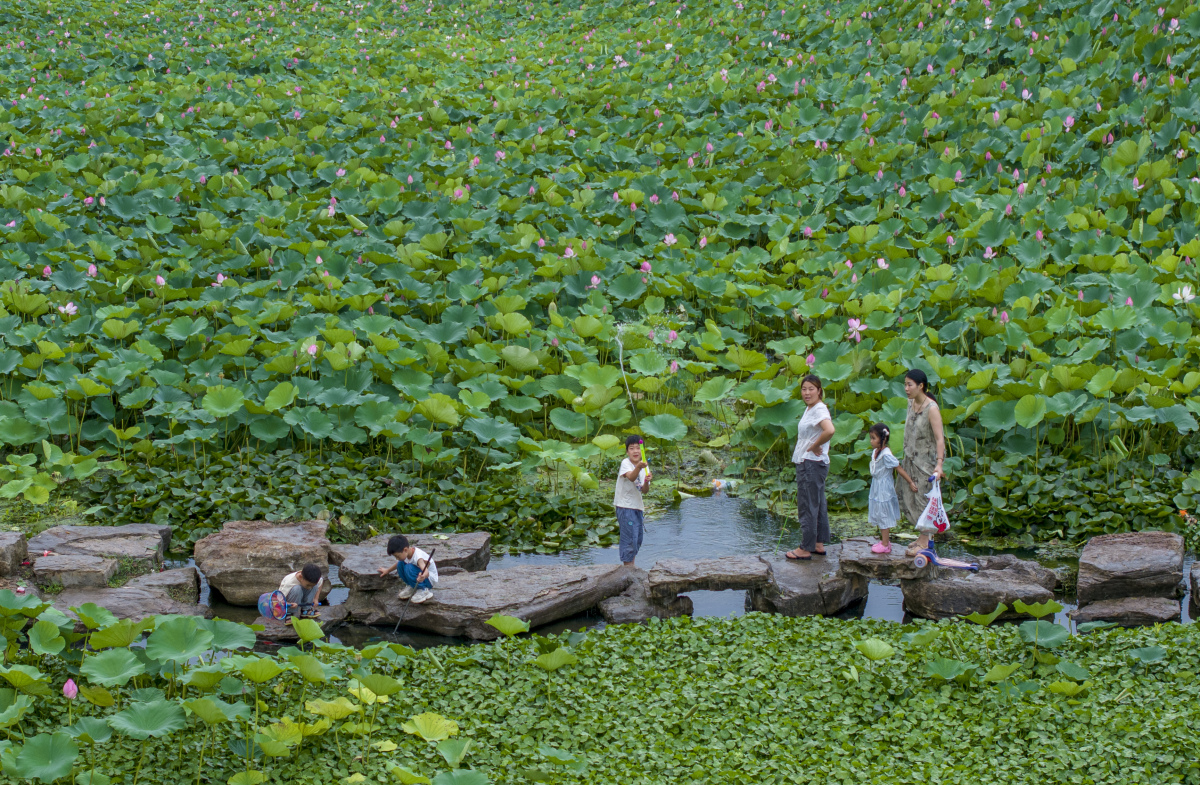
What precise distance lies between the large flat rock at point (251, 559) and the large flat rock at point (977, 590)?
3711 mm

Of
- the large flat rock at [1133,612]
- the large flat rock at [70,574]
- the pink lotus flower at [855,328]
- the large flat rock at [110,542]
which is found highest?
the pink lotus flower at [855,328]

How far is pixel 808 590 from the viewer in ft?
20.6

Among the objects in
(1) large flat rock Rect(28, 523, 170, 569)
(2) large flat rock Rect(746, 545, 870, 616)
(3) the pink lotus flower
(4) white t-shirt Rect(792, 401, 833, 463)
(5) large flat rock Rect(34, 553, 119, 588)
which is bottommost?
(2) large flat rock Rect(746, 545, 870, 616)

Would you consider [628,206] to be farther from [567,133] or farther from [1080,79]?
[1080,79]

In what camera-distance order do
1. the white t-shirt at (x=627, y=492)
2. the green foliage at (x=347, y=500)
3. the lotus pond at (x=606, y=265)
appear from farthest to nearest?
the lotus pond at (x=606, y=265) → the green foliage at (x=347, y=500) → the white t-shirt at (x=627, y=492)

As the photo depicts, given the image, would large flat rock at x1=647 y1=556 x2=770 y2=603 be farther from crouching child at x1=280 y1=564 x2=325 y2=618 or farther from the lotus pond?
crouching child at x1=280 y1=564 x2=325 y2=618

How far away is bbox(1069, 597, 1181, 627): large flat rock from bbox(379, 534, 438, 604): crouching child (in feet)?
12.7

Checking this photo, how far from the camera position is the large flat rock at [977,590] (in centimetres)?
610

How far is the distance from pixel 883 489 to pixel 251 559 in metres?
3.99

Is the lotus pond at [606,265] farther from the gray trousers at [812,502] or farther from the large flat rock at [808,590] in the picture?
the large flat rock at [808,590]

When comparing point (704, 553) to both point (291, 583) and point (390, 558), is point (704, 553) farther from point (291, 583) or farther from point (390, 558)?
point (291, 583)

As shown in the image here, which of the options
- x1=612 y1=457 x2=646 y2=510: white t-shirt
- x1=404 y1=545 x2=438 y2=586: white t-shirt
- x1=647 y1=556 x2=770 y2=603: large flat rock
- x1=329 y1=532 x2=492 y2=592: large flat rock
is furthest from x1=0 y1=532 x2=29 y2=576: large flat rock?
x1=647 y1=556 x2=770 y2=603: large flat rock

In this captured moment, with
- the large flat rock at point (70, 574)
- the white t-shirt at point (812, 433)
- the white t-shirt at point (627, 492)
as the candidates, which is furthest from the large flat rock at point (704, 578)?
the large flat rock at point (70, 574)

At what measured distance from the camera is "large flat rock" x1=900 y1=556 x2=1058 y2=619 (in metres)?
6.10
